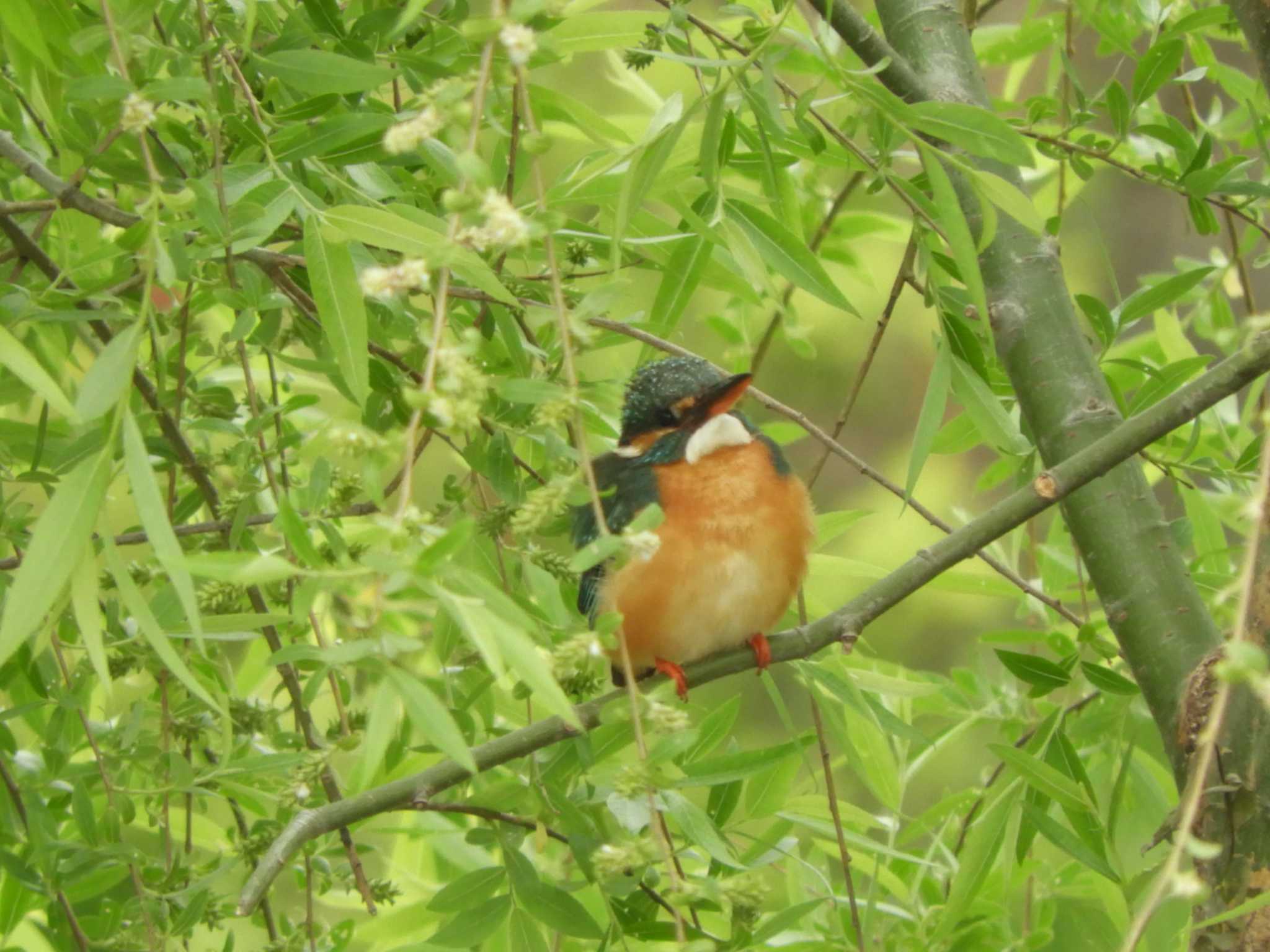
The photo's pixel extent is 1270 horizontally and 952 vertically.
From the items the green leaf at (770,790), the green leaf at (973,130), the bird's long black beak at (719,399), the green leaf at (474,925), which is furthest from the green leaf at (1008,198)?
the green leaf at (474,925)

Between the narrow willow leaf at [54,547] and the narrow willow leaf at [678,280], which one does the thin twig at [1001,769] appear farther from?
the narrow willow leaf at [54,547]

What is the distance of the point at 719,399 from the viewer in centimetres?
206

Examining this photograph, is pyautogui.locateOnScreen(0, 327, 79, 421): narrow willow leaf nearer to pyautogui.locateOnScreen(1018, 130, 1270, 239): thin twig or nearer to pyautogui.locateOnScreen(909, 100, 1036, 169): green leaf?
pyautogui.locateOnScreen(909, 100, 1036, 169): green leaf

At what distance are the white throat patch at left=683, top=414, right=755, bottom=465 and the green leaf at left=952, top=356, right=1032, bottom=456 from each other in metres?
0.64

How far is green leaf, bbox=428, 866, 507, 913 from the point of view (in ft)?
5.05

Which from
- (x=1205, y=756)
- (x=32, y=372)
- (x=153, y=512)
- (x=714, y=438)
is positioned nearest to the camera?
(x=1205, y=756)

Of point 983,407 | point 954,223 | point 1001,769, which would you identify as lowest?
point 1001,769

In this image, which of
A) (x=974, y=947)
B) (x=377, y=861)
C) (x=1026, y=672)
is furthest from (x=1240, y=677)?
(x=377, y=861)

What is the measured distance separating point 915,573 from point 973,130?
1.36 ft

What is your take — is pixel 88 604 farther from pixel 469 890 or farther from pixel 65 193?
pixel 469 890

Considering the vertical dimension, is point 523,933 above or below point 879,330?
below

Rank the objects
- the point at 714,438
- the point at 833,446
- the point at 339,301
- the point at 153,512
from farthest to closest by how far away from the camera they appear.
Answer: the point at 714,438, the point at 833,446, the point at 339,301, the point at 153,512

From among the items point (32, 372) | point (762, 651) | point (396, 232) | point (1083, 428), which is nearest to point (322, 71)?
point (396, 232)

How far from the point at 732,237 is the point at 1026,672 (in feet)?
2.12
